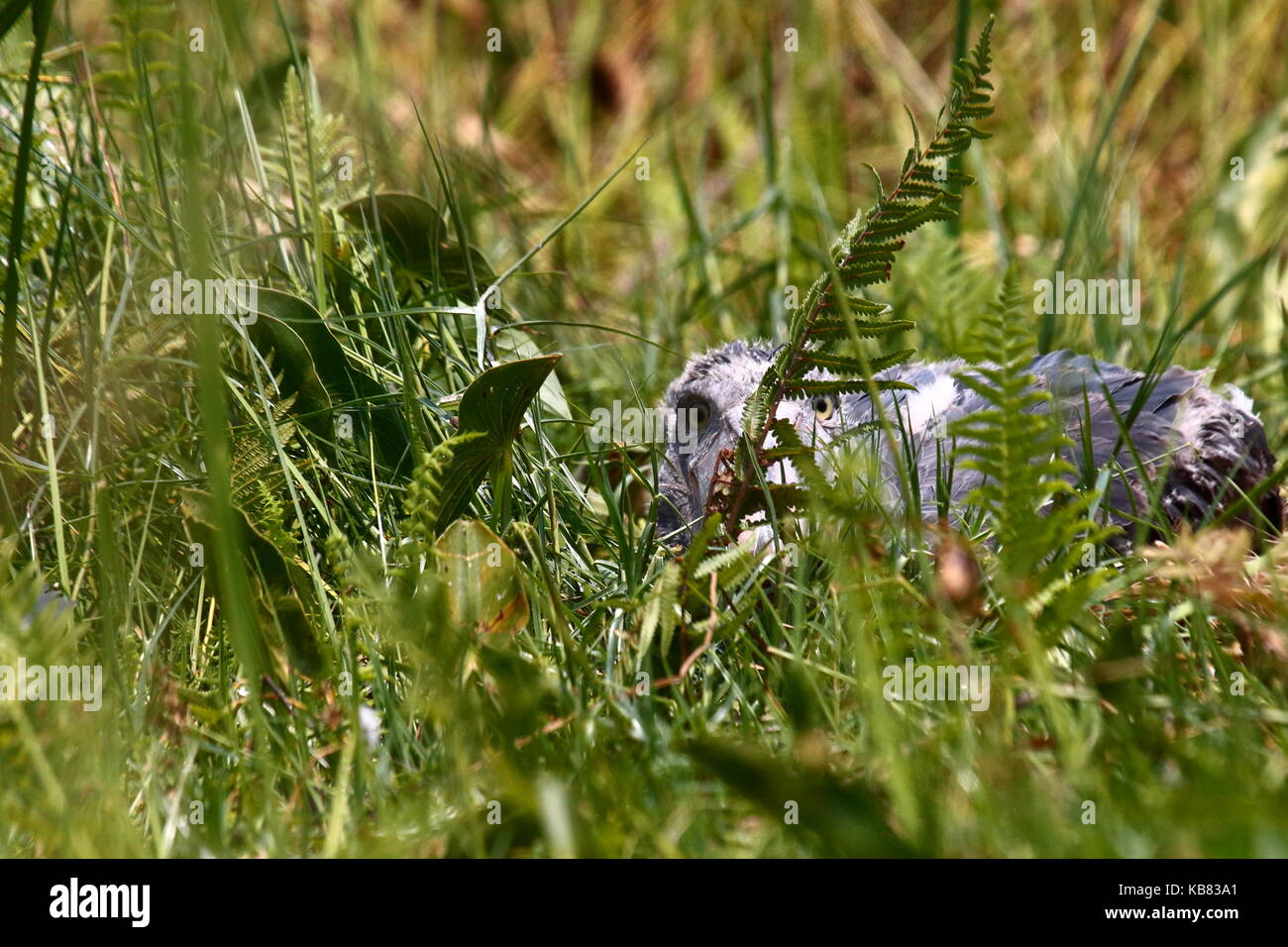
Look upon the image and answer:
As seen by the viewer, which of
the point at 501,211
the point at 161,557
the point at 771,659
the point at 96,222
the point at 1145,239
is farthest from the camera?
the point at 1145,239

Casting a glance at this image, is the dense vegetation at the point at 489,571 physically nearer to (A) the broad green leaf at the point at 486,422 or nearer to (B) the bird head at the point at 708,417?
(A) the broad green leaf at the point at 486,422

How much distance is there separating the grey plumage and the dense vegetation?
4.3 inches

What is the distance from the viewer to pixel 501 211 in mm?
3740

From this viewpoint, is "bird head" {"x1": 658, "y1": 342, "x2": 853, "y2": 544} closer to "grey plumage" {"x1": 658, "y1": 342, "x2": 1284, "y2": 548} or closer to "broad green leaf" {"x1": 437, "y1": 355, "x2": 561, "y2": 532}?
"grey plumage" {"x1": 658, "y1": 342, "x2": 1284, "y2": 548}

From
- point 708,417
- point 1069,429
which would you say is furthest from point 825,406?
point 1069,429

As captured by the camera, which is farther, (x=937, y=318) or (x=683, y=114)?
(x=683, y=114)

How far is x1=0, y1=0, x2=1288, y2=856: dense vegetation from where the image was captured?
1268 millimetres

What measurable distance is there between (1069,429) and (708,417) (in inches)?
27.4

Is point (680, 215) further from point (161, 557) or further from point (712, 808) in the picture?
point (712, 808)

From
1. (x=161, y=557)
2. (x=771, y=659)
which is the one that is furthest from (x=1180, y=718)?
(x=161, y=557)

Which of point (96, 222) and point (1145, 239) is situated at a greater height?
point (1145, 239)

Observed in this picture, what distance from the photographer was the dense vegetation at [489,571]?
4.16 ft
